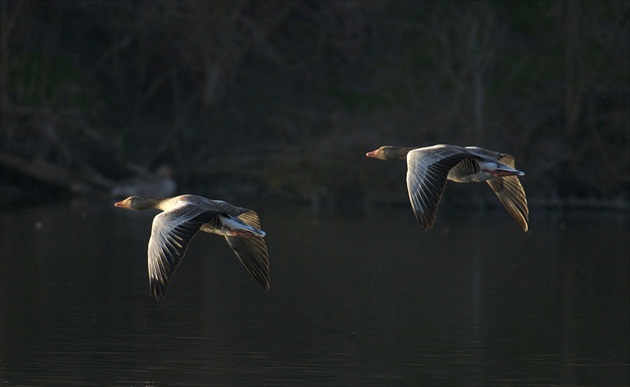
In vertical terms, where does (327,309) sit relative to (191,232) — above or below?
below

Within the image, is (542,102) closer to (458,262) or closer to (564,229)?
(564,229)

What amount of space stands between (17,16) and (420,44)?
13.0m

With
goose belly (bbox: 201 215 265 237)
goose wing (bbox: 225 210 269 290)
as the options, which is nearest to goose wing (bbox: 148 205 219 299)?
goose belly (bbox: 201 215 265 237)

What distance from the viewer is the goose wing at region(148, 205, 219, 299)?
11.0m

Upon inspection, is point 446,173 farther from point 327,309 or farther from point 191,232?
point 327,309

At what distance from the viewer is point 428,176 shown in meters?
11.8

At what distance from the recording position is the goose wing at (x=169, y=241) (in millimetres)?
11008

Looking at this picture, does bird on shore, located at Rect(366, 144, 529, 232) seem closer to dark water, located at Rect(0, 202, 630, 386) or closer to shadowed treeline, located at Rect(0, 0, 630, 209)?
dark water, located at Rect(0, 202, 630, 386)

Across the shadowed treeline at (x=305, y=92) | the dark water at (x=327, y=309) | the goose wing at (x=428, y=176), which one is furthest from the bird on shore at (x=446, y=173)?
the shadowed treeline at (x=305, y=92)

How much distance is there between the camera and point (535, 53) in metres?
37.4

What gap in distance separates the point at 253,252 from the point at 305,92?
27448mm

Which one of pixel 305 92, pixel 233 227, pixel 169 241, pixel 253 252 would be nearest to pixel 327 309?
pixel 253 252

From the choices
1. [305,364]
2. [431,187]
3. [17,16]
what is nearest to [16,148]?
[17,16]

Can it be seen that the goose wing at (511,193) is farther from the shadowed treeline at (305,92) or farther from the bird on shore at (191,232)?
the shadowed treeline at (305,92)
